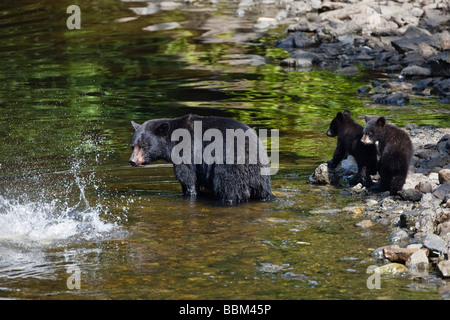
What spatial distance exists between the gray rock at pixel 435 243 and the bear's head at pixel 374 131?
253cm

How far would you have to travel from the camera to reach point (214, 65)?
1952 centimetres

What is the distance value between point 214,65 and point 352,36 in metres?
4.53

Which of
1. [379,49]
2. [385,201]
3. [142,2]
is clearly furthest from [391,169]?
[142,2]

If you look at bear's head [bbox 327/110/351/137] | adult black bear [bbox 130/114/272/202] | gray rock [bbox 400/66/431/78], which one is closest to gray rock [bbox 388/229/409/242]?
adult black bear [bbox 130/114/272/202]

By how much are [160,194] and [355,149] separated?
265cm

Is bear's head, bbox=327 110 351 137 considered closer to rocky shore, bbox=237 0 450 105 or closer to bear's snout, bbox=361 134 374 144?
bear's snout, bbox=361 134 374 144

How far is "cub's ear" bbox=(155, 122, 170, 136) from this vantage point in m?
9.20

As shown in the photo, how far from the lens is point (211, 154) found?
8906 millimetres

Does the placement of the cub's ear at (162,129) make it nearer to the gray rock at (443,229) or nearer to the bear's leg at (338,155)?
the bear's leg at (338,155)

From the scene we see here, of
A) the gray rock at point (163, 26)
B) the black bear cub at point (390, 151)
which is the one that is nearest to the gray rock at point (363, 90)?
the black bear cub at point (390, 151)

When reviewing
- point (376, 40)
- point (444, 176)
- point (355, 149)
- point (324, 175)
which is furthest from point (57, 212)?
point (376, 40)
